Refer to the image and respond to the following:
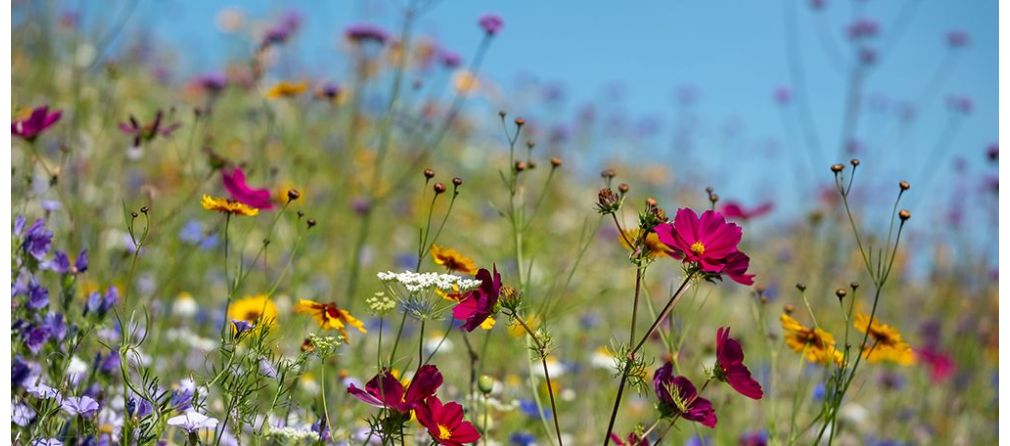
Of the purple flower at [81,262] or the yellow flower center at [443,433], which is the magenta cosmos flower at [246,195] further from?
the yellow flower center at [443,433]

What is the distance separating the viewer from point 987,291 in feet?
13.0

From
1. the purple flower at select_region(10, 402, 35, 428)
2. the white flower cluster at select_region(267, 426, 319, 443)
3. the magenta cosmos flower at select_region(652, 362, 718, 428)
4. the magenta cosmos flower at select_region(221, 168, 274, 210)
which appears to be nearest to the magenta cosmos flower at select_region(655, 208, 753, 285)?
the magenta cosmos flower at select_region(652, 362, 718, 428)

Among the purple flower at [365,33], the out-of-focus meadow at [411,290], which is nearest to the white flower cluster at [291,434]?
the out-of-focus meadow at [411,290]

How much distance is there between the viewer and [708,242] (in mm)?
1113

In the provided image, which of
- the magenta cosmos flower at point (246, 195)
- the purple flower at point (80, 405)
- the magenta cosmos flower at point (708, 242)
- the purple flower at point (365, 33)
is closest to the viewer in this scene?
the magenta cosmos flower at point (708, 242)

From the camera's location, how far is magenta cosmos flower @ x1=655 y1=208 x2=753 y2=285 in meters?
1.09

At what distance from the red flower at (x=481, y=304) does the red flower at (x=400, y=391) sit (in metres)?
0.08

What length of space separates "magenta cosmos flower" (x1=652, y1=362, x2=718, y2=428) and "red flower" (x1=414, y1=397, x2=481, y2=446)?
0.77 feet

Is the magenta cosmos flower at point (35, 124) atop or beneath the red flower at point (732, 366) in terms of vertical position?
atop

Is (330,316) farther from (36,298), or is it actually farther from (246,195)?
(36,298)

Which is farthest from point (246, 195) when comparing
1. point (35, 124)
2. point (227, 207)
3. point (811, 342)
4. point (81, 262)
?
point (811, 342)

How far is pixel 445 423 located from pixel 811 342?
0.60 meters

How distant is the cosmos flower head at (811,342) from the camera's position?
1393 millimetres

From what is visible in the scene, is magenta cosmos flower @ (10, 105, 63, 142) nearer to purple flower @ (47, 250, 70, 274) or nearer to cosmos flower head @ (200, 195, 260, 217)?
purple flower @ (47, 250, 70, 274)
